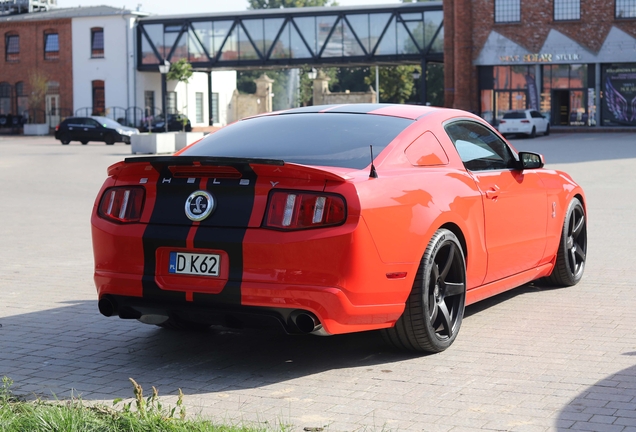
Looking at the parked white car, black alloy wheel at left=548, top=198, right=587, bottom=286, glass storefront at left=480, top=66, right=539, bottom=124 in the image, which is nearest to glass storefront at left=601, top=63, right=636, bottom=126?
glass storefront at left=480, top=66, right=539, bottom=124

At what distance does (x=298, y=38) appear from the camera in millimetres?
63031

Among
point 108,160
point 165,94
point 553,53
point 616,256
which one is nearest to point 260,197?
point 616,256

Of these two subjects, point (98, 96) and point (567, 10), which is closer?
point (567, 10)

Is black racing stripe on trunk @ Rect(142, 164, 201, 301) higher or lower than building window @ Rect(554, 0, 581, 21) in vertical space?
lower

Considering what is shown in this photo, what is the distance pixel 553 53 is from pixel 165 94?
26.2 m

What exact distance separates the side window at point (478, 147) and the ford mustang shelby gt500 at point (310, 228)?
33 mm

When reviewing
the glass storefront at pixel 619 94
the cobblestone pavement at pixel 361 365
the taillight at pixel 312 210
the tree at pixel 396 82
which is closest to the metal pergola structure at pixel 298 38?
the glass storefront at pixel 619 94

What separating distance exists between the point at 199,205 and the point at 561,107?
51.5 meters

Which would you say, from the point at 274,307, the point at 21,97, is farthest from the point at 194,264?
the point at 21,97

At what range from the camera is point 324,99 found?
76.1m

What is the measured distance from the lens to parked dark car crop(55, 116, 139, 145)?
162 feet

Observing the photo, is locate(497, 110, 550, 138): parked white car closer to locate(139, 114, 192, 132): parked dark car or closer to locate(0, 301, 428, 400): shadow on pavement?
locate(139, 114, 192, 132): parked dark car

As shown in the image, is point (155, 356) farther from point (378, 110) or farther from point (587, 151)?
point (587, 151)

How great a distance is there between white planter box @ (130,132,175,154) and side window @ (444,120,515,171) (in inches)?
1214
